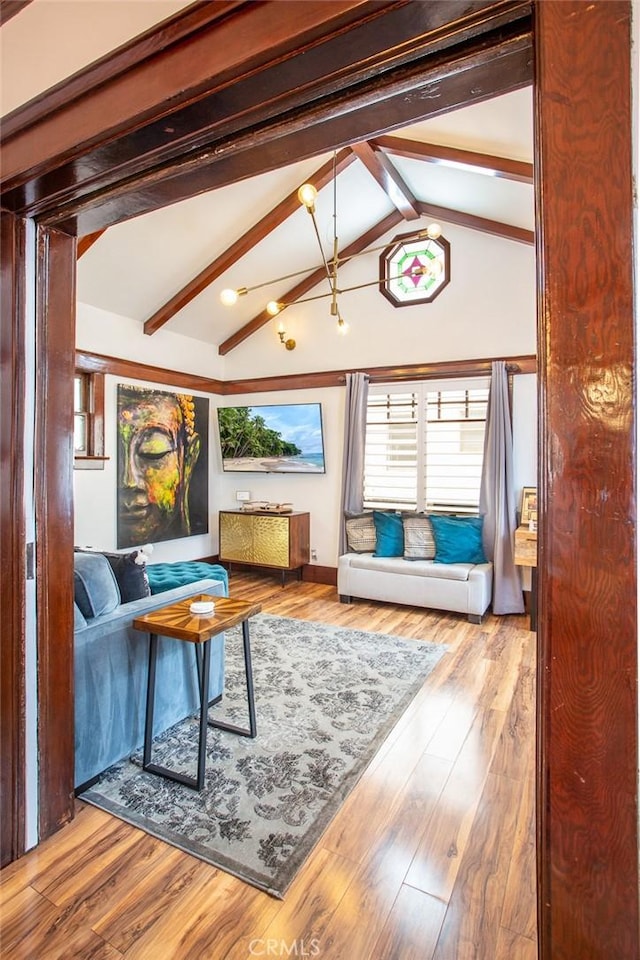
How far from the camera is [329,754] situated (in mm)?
2322

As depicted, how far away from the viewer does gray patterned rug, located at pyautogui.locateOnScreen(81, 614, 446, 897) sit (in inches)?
70.1

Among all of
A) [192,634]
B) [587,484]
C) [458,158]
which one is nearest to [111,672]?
[192,634]

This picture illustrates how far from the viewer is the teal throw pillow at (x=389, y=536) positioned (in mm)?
4883

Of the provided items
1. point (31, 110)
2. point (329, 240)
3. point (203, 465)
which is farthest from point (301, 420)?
point (31, 110)

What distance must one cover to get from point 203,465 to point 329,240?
308 centimetres

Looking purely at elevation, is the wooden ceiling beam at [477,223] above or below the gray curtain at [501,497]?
above

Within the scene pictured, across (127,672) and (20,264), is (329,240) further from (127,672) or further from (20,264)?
(127,672)

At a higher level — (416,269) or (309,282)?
(309,282)

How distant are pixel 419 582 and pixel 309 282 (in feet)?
12.1

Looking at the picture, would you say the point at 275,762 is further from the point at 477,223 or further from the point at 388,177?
the point at 477,223

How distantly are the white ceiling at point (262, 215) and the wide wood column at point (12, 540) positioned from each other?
229 cm

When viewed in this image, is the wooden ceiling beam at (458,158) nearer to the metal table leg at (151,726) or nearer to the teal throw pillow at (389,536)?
the teal throw pillow at (389,536)

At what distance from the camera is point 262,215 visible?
14.8ft

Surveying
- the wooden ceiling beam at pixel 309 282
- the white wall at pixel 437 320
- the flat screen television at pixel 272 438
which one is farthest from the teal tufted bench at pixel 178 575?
the white wall at pixel 437 320
